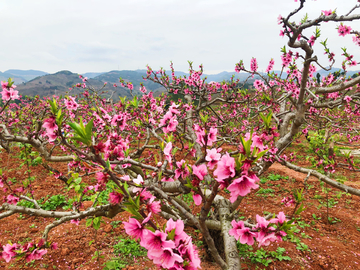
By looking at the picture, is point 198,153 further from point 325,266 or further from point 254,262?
point 325,266

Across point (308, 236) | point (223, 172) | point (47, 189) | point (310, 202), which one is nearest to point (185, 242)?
point (223, 172)

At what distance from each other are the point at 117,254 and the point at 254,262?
2.65m

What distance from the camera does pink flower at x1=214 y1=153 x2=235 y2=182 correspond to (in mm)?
945

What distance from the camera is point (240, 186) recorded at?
98 cm

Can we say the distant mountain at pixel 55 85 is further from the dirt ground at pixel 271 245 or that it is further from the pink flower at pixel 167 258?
the pink flower at pixel 167 258

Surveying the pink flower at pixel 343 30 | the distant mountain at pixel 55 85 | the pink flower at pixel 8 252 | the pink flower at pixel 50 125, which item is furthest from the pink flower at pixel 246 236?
the distant mountain at pixel 55 85

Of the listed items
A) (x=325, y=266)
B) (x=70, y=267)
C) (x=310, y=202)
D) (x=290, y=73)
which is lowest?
(x=310, y=202)

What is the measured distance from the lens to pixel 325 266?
10.4ft

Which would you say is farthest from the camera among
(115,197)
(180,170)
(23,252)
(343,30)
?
(343,30)

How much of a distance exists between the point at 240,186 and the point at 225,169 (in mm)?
118

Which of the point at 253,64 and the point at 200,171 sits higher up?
the point at 253,64

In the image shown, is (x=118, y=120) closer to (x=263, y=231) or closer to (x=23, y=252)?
(x=23, y=252)

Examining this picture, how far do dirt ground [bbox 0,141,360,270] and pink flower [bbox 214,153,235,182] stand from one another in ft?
9.67

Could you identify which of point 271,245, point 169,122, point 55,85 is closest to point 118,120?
point 169,122
